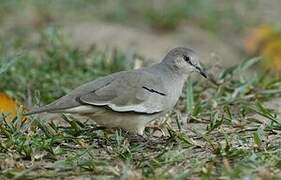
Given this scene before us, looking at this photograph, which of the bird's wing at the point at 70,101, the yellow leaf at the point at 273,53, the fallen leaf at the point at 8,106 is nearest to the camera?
the bird's wing at the point at 70,101

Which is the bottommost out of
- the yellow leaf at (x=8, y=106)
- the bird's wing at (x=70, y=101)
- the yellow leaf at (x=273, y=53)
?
the yellow leaf at (x=273, y=53)

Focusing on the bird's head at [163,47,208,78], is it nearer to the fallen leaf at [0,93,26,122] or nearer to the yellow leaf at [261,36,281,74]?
the fallen leaf at [0,93,26,122]

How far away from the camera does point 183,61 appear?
5785mm

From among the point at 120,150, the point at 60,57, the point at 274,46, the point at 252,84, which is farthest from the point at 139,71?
the point at 274,46

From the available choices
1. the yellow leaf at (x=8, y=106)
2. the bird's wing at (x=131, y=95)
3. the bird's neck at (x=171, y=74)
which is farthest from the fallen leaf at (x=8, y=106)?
the bird's neck at (x=171, y=74)

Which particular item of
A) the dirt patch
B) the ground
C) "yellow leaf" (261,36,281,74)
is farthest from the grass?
the dirt patch

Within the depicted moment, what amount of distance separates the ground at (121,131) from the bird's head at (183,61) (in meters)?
0.32

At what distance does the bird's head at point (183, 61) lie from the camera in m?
5.74

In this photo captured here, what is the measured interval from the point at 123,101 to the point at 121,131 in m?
0.20

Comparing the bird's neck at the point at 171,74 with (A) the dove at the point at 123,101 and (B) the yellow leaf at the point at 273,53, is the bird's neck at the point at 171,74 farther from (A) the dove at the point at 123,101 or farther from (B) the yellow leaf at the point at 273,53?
(B) the yellow leaf at the point at 273,53

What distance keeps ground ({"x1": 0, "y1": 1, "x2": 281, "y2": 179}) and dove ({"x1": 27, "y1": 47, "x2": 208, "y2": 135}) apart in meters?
0.13

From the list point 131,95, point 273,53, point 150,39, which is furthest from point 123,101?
point 150,39

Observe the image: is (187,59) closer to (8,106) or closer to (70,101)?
(70,101)

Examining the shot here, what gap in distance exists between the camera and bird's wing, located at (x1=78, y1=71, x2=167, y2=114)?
5.23m
